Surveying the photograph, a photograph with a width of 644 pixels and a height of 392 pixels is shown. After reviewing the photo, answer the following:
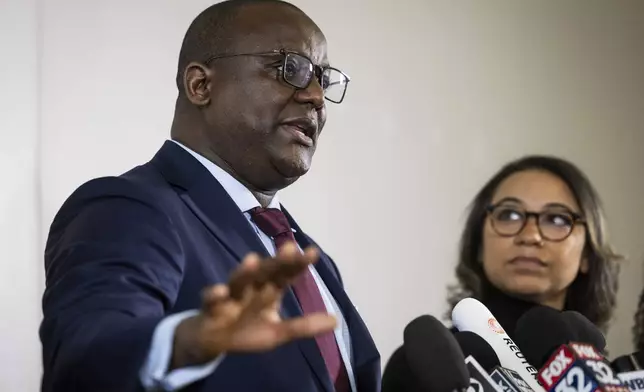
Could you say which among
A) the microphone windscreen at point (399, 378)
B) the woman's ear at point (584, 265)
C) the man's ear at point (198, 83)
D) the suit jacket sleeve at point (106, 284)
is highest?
the man's ear at point (198, 83)

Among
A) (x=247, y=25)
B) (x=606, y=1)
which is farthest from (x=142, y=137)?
(x=606, y=1)

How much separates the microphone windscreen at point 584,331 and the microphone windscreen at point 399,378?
220 millimetres

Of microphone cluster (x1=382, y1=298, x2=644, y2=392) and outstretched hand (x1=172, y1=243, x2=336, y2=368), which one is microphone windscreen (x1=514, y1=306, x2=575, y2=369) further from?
outstretched hand (x1=172, y1=243, x2=336, y2=368)

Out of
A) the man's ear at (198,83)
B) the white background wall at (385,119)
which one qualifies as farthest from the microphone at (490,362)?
the white background wall at (385,119)

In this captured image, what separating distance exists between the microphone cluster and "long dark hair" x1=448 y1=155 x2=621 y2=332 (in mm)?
713

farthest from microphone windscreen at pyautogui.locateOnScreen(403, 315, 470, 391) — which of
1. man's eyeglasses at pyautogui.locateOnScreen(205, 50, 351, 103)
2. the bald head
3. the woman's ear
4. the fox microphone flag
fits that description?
the woman's ear

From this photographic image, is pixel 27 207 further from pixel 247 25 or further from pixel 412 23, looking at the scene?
pixel 412 23

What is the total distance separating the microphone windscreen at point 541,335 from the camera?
42.4 inches

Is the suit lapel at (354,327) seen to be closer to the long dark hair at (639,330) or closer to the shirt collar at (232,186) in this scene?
the shirt collar at (232,186)

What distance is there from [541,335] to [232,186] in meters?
0.46

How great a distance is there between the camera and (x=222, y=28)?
4.10 feet

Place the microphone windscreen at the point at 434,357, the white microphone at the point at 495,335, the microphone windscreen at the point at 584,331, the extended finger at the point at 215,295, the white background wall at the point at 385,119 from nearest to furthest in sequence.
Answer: the extended finger at the point at 215,295
the microphone windscreen at the point at 434,357
the white microphone at the point at 495,335
the microphone windscreen at the point at 584,331
the white background wall at the point at 385,119

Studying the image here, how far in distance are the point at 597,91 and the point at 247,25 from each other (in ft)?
5.85

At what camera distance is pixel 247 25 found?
1.24 meters
